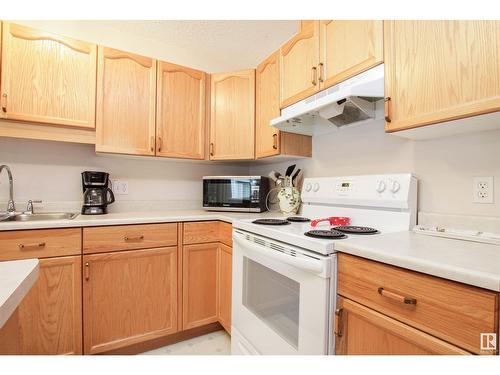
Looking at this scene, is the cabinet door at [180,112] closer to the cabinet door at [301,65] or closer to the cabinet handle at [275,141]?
the cabinet handle at [275,141]

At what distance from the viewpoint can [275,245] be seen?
44.4 inches

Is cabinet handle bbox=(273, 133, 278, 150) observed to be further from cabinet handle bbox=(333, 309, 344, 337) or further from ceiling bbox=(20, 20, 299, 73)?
cabinet handle bbox=(333, 309, 344, 337)

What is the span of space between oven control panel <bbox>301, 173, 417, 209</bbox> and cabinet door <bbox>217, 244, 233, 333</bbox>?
65 centimetres

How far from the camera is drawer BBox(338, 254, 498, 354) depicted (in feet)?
1.87

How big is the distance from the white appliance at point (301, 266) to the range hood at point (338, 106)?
1.19ft

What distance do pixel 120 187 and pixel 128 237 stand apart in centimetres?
66

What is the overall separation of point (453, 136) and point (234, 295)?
4.52 feet

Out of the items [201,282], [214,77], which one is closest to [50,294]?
[201,282]

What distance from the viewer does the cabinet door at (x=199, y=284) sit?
167cm

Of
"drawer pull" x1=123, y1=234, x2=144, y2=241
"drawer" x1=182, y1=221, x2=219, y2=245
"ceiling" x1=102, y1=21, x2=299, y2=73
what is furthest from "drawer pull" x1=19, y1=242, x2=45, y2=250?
"ceiling" x1=102, y1=21, x2=299, y2=73

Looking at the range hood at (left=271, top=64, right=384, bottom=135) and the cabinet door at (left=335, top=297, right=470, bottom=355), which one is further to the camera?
the range hood at (left=271, top=64, right=384, bottom=135)

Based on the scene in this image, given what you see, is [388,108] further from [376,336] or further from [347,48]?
[376,336]
